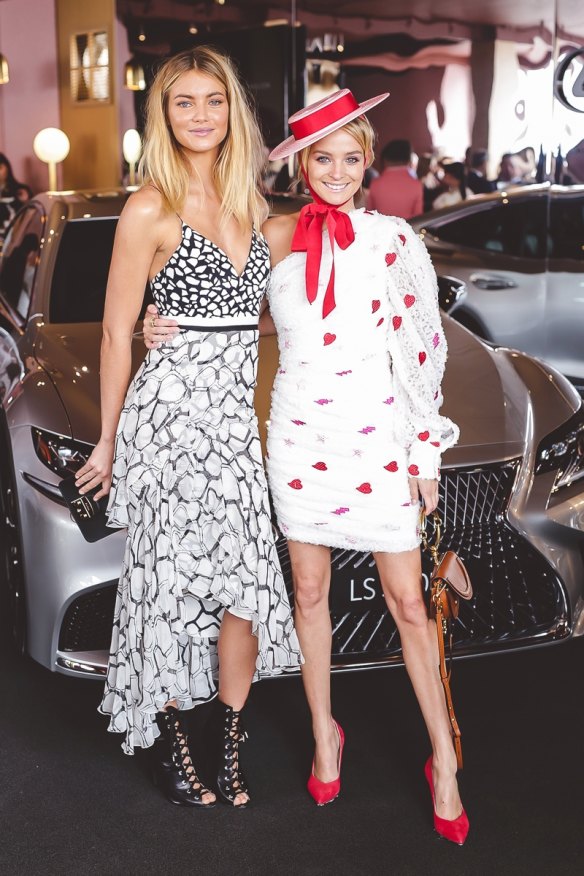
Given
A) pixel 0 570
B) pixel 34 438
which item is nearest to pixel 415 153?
pixel 0 570

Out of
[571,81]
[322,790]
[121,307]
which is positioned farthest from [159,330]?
[571,81]

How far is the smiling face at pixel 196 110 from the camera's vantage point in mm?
2238

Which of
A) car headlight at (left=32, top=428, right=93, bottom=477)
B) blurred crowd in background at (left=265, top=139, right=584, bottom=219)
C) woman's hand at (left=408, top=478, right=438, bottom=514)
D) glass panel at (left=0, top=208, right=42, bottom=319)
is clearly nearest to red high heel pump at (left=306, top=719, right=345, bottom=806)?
woman's hand at (left=408, top=478, right=438, bottom=514)

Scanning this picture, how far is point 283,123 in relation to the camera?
7.30 metres

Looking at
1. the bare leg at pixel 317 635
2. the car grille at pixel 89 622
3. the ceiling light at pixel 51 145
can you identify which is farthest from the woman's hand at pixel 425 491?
the ceiling light at pixel 51 145

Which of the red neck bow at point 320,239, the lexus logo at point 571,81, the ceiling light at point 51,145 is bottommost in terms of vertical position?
the red neck bow at point 320,239

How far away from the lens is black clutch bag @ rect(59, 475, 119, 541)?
2.49m

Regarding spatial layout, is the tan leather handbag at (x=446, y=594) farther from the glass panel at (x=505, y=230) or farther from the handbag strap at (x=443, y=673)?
the glass panel at (x=505, y=230)

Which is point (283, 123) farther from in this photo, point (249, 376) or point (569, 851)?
point (569, 851)

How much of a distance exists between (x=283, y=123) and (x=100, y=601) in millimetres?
5372

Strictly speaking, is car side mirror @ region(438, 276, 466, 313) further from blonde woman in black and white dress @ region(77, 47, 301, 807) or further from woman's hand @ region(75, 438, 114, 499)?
woman's hand @ region(75, 438, 114, 499)

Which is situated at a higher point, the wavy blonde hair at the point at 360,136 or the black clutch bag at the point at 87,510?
the wavy blonde hair at the point at 360,136

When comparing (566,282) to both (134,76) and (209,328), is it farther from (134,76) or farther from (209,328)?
(209,328)

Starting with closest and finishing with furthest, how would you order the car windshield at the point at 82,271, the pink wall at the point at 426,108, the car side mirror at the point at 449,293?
the car windshield at the point at 82,271 → the car side mirror at the point at 449,293 → the pink wall at the point at 426,108
